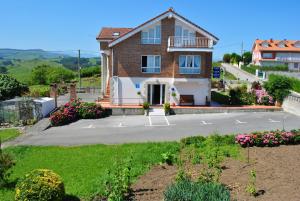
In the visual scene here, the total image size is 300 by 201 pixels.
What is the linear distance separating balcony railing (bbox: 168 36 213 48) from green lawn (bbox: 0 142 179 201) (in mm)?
14498

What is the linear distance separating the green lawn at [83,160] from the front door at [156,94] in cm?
1375

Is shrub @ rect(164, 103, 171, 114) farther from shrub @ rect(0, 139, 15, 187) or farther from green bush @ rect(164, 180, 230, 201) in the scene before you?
green bush @ rect(164, 180, 230, 201)

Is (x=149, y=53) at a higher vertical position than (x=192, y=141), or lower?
higher

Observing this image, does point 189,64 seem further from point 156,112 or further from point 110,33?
point 110,33

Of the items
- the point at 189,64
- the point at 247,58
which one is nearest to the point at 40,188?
the point at 189,64

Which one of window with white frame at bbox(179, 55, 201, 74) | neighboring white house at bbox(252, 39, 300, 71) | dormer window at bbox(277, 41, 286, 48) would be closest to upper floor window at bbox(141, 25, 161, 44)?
window with white frame at bbox(179, 55, 201, 74)

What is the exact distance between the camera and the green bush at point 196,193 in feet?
30.3

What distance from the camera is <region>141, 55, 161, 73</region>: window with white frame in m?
31.8

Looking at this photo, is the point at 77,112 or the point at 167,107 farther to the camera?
the point at 167,107

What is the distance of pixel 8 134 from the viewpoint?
23.8 metres

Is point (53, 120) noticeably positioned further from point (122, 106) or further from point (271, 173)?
point (271, 173)

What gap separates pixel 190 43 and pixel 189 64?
77.8 inches

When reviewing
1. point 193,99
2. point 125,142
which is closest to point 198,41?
point 193,99

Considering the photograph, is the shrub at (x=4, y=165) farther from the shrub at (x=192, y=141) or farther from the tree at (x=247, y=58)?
the tree at (x=247, y=58)
